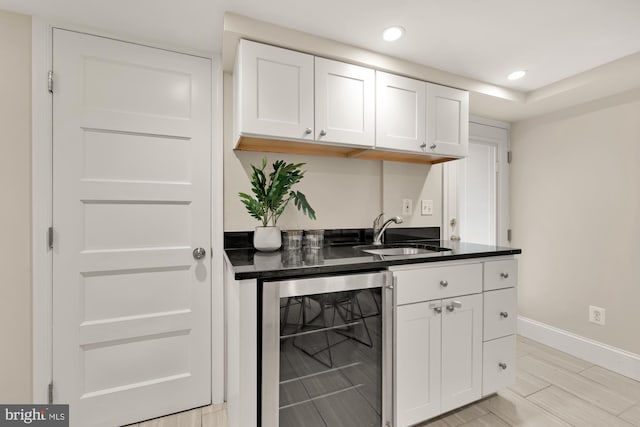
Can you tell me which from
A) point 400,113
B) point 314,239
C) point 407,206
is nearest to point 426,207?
point 407,206

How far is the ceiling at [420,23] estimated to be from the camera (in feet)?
4.50

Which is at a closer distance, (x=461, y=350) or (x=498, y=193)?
(x=461, y=350)

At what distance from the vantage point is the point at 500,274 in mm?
1698

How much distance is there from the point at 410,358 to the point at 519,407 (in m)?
0.88

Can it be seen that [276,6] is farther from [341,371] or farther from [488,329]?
[488,329]

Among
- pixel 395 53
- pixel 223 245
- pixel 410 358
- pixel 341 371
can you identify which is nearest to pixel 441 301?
pixel 410 358

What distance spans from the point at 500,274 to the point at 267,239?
138 centimetres

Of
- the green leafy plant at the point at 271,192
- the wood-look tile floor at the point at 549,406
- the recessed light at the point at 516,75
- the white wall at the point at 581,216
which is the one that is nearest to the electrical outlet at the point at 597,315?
the white wall at the point at 581,216

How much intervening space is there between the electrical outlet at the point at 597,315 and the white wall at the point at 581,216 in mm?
31

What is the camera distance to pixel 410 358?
1423 millimetres

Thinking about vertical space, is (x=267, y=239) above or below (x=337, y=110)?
below

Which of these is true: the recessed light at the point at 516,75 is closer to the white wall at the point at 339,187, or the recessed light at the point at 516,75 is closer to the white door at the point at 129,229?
the white wall at the point at 339,187

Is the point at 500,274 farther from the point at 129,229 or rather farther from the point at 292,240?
the point at 129,229

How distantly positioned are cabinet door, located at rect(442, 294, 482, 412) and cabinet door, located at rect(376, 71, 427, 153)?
981 mm
